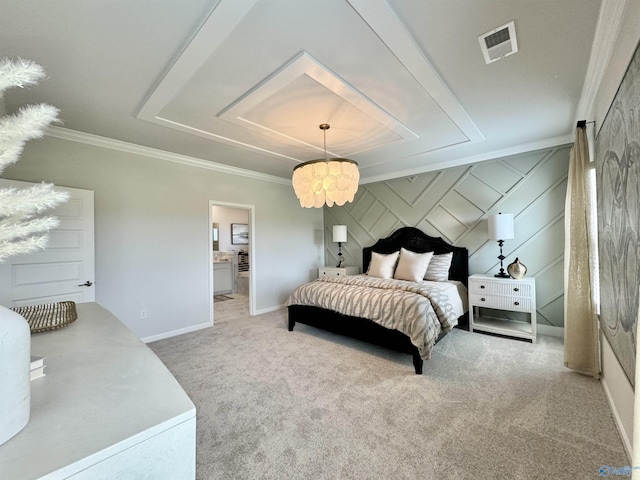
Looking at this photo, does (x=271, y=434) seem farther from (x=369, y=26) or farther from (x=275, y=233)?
(x=275, y=233)

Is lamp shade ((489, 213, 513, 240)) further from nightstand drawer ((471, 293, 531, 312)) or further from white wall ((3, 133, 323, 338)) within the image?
white wall ((3, 133, 323, 338))

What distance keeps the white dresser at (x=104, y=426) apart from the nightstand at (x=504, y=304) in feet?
12.0

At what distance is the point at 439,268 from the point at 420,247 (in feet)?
1.77

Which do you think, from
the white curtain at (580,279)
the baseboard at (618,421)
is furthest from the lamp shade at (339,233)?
the baseboard at (618,421)

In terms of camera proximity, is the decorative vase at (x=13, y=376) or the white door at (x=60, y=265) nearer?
the decorative vase at (x=13, y=376)

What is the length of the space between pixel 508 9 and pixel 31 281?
14.0ft

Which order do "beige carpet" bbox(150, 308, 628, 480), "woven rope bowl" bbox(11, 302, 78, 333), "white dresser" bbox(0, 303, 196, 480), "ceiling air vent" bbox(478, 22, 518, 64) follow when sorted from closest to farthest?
"white dresser" bbox(0, 303, 196, 480)
"woven rope bowl" bbox(11, 302, 78, 333)
"beige carpet" bbox(150, 308, 628, 480)
"ceiling air vent" bbox(478, 22, 518, 64)

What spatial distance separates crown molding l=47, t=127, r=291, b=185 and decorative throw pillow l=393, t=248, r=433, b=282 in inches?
104

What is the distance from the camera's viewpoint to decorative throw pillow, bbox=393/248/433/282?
3.80m

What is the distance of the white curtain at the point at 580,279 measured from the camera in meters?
2.34

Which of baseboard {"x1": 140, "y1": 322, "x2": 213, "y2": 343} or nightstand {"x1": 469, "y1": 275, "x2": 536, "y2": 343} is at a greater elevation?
nightstand {"x1": 469, "y1": 275, "x2": 536, "y2": 343}

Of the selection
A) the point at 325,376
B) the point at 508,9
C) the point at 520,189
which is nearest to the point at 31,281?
the point at 325,376

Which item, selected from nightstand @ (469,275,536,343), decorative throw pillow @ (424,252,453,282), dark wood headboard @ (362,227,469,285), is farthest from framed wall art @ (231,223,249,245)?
nightstand @ (469,275,536,343)

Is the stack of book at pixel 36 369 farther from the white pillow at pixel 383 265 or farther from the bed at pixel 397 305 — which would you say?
the white pillow at pixel 383 265
